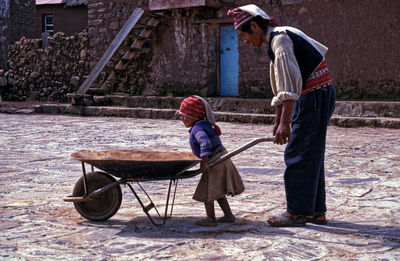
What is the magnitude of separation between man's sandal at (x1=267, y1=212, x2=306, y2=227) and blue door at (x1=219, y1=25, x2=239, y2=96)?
10.4m

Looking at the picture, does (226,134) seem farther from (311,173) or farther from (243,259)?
(243,259)

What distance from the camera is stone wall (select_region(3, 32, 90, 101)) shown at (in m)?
16.1

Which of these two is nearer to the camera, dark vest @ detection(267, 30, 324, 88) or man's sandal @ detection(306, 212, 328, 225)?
dark vest @ detection(267, 30, 324, 88)

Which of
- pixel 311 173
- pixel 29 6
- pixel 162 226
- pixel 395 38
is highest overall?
pixel 29 6

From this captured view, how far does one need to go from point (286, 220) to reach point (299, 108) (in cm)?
70

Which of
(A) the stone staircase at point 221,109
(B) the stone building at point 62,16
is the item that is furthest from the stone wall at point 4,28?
(A) the stone staircase at point 221,109

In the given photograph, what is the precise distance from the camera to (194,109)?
3.62m

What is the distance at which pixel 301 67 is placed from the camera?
135 inches

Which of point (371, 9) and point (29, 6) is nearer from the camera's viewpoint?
point (371, 9)

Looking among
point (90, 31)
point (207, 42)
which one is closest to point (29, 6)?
point (90, 31)

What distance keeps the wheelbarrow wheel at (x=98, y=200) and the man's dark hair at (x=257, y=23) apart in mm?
1288

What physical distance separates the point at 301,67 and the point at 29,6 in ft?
63.5

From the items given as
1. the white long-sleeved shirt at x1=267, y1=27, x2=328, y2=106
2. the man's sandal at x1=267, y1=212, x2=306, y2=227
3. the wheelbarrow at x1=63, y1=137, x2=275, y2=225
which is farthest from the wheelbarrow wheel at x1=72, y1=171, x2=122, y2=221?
the white long-sleeved shirt at x1=267, y1=27, x2=328, y2=106

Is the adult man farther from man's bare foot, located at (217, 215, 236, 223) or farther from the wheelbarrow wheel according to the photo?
the wheelbarrow wheel
